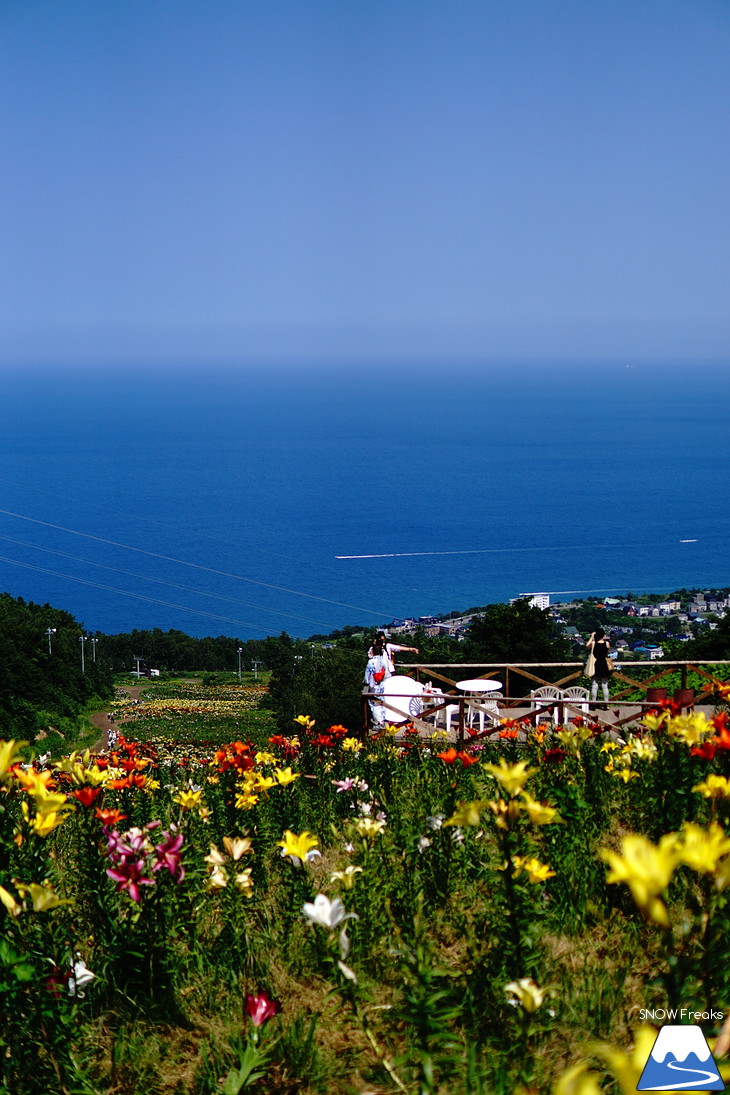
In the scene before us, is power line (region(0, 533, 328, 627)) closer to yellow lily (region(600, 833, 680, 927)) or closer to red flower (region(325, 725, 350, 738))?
red flower (region(325, 725, 350, 738))

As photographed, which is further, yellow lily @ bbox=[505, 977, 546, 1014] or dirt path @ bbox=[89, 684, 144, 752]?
dirt path @ bbox=[89, 684, 144, 752]

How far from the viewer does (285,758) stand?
427 centimetres

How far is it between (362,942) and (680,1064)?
1.14 m

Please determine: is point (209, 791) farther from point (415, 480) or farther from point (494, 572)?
point (415, 480)

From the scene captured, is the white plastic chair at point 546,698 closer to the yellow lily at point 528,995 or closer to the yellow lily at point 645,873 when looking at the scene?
the yellow lily at point 528,995

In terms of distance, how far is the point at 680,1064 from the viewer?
1.50m

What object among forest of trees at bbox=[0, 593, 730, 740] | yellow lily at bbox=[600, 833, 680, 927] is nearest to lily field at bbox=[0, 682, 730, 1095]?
yellow lily at bbox=[600, 833, 680, 927]

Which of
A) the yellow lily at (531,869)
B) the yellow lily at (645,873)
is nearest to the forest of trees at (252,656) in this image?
the yellow lily at (531,869)

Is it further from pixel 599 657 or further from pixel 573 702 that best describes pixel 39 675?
pixel 573 702

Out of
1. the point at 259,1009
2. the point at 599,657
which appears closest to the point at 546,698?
the point at 599,657

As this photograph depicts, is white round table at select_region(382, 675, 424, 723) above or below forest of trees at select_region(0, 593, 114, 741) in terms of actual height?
above

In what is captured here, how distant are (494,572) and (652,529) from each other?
2415cm

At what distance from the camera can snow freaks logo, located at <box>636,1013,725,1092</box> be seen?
1.45m

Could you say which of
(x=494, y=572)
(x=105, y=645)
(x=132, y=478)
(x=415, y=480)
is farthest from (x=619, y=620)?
(x=132, y=478)
